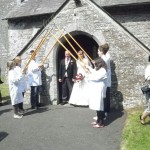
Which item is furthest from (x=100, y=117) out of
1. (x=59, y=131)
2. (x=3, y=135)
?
(x=3, y=135)

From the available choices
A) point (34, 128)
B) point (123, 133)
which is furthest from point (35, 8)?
point (123, 133)

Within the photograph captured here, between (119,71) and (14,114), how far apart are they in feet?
13.2

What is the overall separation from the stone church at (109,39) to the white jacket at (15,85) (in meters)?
2.11

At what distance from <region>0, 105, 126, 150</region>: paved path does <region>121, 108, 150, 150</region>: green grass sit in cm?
18

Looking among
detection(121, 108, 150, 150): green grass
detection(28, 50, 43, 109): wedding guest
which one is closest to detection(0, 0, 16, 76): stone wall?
detection(28, 50, 43, 109): wedding guest

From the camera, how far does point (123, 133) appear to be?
8320 millimetres

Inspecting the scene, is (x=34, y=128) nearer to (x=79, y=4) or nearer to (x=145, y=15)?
(x=79, y=4)

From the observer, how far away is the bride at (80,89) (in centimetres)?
1182

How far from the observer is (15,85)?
1039 cm

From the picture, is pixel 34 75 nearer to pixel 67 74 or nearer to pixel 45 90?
pixel 45 90

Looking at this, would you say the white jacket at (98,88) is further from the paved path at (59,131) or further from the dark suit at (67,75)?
the dark suit at (67,75)

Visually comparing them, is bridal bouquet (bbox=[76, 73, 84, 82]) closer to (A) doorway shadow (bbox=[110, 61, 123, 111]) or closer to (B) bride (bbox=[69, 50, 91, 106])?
(B) bride (bbox=[69, 50, 91, 106])

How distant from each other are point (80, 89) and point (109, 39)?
2.23 metres

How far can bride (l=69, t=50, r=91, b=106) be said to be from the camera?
11.8m
